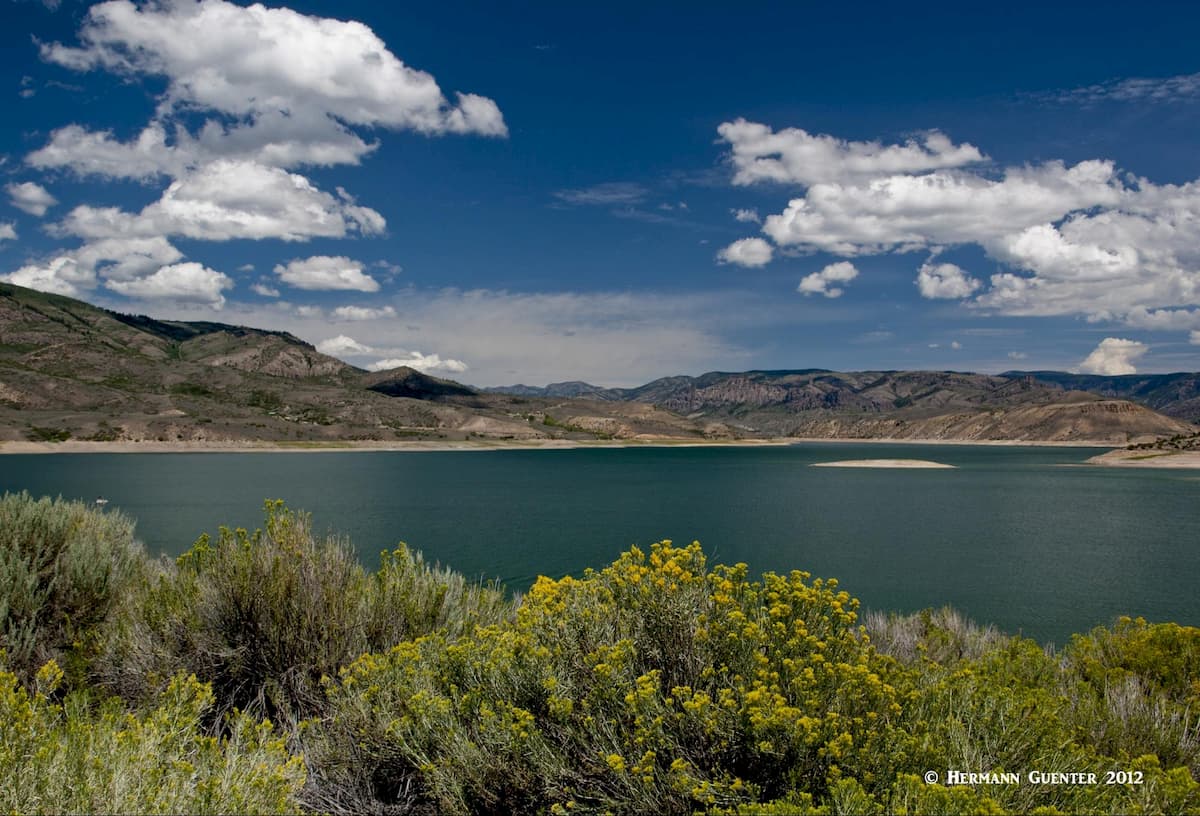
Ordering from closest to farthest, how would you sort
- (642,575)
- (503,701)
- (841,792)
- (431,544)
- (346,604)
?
(841,792)
(503,701)
(642,575)
(346,604)
(431,544)

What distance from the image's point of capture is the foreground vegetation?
15.1 ft

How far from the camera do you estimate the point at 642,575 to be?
262 inches

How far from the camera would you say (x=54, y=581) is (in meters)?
9.76

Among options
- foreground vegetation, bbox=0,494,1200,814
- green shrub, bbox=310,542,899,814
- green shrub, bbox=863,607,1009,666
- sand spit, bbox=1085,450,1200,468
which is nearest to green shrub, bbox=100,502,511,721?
foreground vegetation, bbox=0,494,1200,814

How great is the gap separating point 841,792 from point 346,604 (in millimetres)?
7046

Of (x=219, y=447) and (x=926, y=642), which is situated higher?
(x=926, y=642)

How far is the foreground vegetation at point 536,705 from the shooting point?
15.1 ft

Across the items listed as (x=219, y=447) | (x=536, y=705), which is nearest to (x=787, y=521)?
(x=536, y=705)

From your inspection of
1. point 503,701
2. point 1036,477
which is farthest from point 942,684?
point 1036,477

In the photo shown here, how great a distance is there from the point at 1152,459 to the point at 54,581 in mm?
161252

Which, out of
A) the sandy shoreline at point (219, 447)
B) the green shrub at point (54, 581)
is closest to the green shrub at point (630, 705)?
the green shrub at point (54, 581)

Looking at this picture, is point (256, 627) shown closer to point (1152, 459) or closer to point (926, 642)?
point (926, 642)

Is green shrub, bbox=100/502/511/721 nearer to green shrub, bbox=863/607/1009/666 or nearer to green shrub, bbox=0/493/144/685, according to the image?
green shrub, bbox=0/493/144/685

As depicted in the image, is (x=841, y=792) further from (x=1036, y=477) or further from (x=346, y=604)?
(x=1036, y=477)
